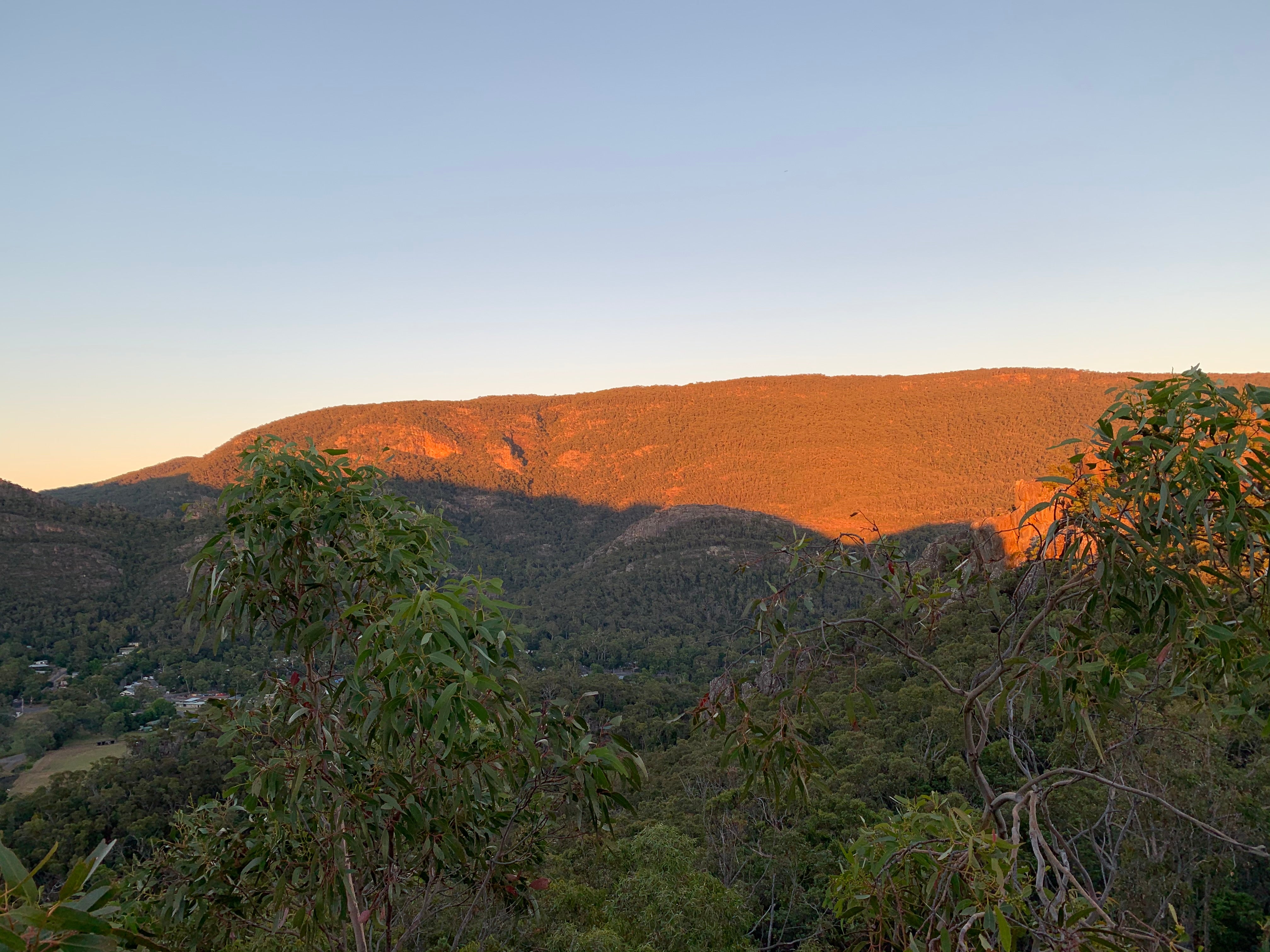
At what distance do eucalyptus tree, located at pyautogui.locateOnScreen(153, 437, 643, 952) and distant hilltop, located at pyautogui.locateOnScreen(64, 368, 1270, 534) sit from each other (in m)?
94.3

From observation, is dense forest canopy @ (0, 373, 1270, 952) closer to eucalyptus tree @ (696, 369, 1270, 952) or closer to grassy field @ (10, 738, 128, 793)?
eucalyptus tree @ (696, 369, 1270, 952)

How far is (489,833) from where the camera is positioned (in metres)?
3.60

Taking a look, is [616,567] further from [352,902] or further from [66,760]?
[352,902]

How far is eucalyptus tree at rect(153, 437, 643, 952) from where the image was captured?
266 centimetres

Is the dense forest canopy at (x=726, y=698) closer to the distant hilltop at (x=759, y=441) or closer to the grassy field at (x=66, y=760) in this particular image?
the grassy field at (x=66, y=760)

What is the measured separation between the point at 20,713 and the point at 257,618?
54811 millimetres

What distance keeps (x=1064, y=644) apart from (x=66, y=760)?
51.0 m

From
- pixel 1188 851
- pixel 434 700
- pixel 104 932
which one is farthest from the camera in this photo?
pixel 1188 851

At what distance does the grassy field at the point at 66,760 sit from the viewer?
34156 millimetres

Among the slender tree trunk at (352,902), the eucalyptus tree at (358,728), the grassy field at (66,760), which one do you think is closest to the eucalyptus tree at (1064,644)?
the eucalyptus tree at (358,728)

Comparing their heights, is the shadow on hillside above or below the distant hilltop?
below

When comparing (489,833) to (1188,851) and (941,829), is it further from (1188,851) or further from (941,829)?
(1188,851)

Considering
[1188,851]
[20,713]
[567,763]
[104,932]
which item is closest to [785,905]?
[1188,851]

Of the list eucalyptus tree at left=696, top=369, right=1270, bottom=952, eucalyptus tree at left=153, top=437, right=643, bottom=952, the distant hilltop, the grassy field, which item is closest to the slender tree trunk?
eucalyptus tree at left=153, top=437, right=643, bottom=952
